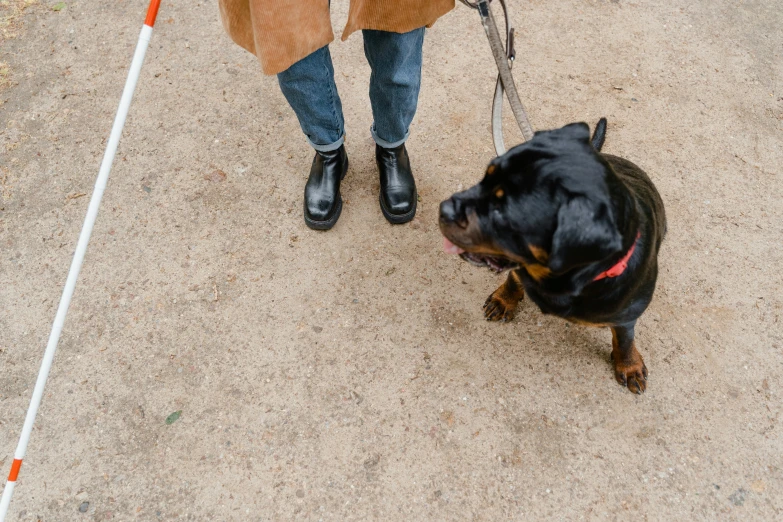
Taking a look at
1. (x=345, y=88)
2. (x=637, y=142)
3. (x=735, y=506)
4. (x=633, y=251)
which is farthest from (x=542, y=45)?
(x=735, y=506)

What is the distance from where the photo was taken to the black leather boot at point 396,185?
2893 millimetres

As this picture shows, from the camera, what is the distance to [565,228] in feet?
5.18

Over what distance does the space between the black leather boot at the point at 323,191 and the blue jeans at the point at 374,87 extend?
0.16 metres

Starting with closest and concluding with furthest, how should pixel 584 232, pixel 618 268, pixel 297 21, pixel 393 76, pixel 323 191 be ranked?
1. pixel 584 232
2. pixel 618 268
3. pixel 297 21
4. pixel 393 76
5. pixel 323 191

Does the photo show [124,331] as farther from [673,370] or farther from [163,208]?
[673,370]

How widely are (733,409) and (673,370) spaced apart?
0.30 metres

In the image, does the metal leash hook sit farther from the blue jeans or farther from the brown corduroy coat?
the blue jeans

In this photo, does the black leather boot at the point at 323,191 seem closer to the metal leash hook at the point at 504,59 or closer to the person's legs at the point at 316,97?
the person's legs at the point at 316,97

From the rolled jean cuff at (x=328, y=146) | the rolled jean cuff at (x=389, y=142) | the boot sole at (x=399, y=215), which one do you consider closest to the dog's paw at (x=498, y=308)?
the boot sole at (x=399, y=215)

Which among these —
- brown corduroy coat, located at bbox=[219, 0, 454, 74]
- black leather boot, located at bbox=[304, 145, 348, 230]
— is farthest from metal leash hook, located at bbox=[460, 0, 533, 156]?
black leather boot, located at bbox=[304, 145, 348, 230]

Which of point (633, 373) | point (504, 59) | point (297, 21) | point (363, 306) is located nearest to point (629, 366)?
point (633, 373)

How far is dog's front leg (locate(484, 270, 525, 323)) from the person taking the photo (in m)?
2.55

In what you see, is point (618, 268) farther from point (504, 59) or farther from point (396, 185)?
point (396, 185)

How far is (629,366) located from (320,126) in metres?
1.90
